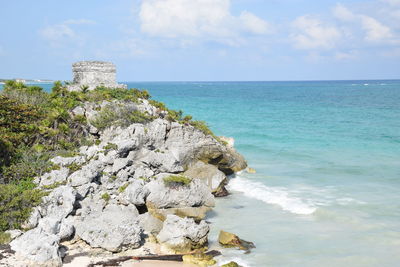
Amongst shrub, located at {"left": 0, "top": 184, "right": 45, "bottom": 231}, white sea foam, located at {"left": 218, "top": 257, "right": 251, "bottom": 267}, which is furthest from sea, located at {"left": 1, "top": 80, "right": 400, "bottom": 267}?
shrub, located at {"left": 0, "top": 184, "right": 45, "bottom": 231}

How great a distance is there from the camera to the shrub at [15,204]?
1435cm

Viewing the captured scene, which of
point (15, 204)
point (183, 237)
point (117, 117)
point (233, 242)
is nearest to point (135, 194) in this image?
point (183, 237)

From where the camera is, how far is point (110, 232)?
13789 mm

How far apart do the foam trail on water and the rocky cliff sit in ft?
4.81

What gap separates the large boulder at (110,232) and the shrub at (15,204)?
216 centimetres

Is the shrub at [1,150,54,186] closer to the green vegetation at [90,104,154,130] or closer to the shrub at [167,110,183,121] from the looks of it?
the green vegetation at [90,104,154,130]

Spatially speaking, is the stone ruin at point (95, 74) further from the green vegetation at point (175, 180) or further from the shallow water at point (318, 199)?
the green vegetation at point (175, 180)

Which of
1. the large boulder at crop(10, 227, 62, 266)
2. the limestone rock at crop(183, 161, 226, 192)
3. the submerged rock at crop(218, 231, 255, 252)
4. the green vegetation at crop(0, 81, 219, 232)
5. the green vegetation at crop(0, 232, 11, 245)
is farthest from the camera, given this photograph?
the limestone rock at crop(183, 161, 226, 192)

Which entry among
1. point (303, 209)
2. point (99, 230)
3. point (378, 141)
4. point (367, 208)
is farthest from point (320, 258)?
point (378, 141)

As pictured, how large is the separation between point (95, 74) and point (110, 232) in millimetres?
17855

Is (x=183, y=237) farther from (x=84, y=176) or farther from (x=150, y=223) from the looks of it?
(x=84, y=176)

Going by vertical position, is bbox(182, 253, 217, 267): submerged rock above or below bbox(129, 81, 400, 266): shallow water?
below

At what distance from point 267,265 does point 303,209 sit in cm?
599

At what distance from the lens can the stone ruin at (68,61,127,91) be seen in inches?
1145
